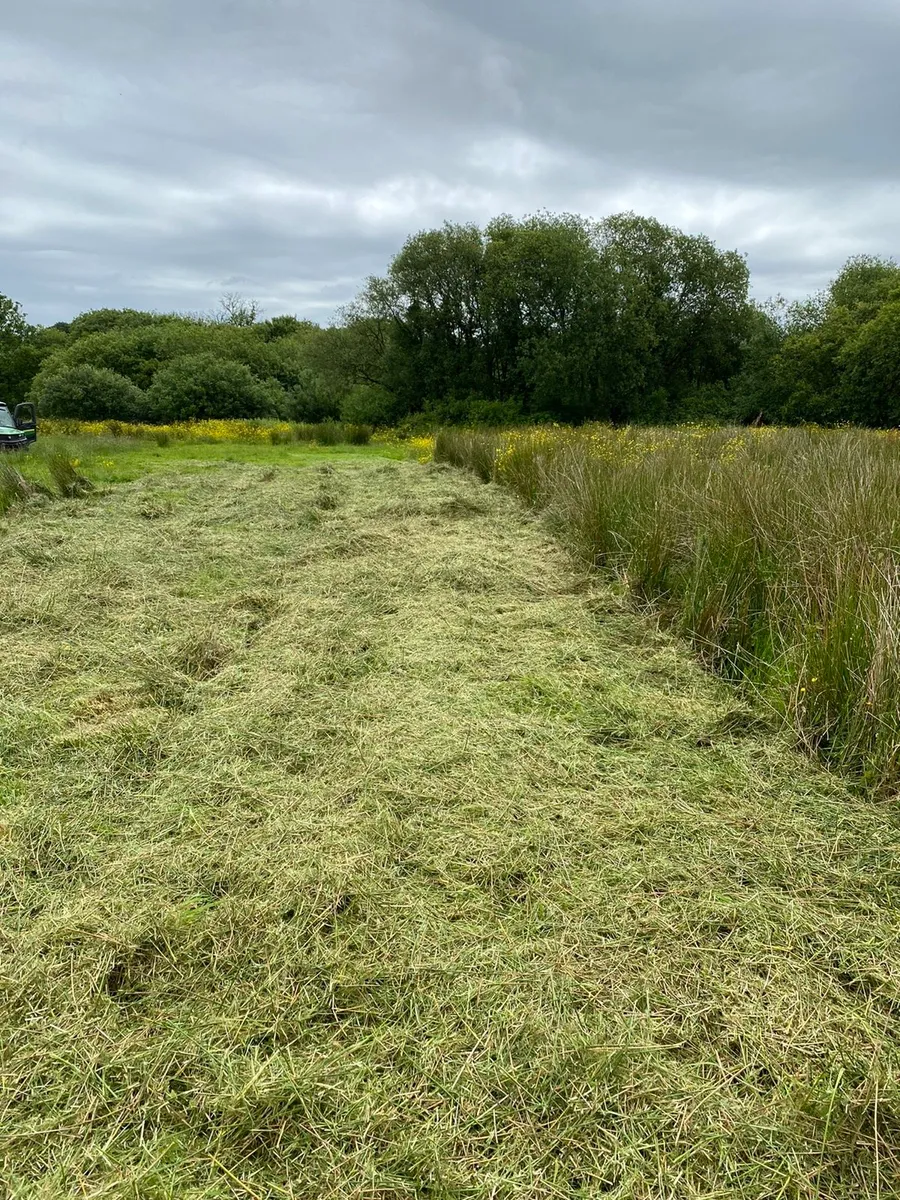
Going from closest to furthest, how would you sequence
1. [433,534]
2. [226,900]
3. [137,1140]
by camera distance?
[137,1140], [226,900], [433,534]

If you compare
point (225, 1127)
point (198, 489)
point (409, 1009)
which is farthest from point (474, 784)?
point (198, 489)

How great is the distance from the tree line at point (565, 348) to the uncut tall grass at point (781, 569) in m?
15.5

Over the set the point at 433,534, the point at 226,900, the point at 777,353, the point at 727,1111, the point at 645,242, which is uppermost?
the point at 645,242

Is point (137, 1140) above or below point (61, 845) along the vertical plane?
below

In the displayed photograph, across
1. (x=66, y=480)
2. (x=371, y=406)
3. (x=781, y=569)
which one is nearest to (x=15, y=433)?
(x=66, y=480)

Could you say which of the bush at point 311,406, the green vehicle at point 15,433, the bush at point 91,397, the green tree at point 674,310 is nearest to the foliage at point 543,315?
the green tree at point 674,310

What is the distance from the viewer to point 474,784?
7.80 feet

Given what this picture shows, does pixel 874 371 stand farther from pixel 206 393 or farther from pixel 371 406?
pixel 206 393

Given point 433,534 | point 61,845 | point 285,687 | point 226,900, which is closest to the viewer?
point 226,900

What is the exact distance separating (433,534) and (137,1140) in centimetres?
550

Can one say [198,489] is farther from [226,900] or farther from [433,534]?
[226,900]

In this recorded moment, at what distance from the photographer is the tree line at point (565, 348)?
20781 millimetres

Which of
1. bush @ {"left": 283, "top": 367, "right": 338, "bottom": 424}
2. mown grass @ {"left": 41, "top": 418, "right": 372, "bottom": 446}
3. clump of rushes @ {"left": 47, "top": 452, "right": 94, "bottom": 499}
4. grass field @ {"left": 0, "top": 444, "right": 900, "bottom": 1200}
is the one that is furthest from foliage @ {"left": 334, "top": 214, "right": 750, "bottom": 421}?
grass field @ {"left": 0, "top": 444, "right": 900, "bottom": 1200}

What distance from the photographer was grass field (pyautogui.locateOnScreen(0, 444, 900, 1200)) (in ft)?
4.16
